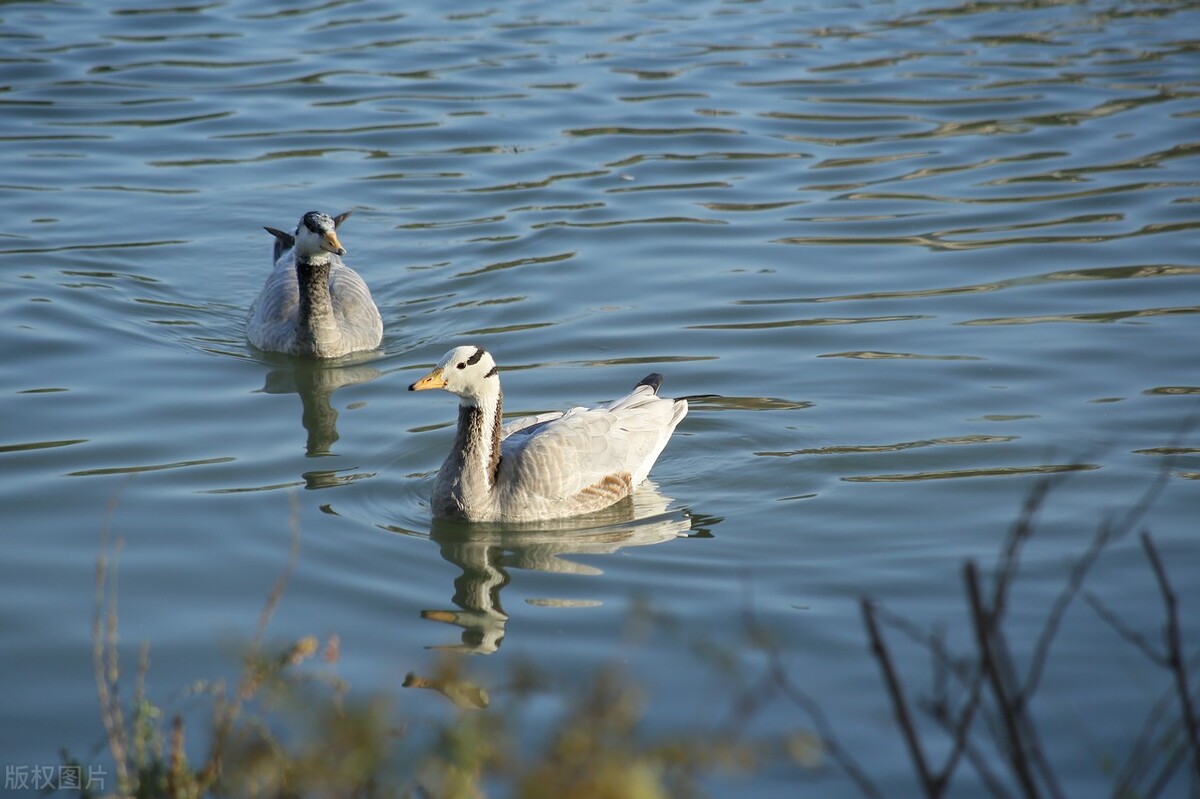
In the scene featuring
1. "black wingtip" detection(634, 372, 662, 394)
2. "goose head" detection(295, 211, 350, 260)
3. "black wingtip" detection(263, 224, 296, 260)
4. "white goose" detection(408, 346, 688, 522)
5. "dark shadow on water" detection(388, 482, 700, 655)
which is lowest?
"dark shadow on water" detection(388, 482, 700, 655)

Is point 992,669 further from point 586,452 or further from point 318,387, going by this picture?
point 318,387

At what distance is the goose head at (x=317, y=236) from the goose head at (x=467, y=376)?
341cm

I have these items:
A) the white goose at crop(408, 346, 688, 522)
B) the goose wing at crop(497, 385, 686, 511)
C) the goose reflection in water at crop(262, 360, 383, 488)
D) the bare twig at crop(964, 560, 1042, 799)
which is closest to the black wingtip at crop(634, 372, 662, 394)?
the goose wing at crop(497, 385, 686, 511)

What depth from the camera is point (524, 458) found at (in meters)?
8.91

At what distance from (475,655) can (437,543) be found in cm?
164

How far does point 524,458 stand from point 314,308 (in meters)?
3.84

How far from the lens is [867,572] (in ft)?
25.7

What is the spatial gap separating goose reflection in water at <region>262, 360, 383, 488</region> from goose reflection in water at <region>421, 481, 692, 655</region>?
134cm

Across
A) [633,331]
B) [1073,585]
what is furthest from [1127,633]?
[633,331]

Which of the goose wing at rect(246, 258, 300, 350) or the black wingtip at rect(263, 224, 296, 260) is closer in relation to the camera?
the goose wing at rect(246, 258, 300, 350)

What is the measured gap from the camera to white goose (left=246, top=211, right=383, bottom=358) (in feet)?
39.4

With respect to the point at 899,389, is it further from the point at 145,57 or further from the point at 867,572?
the point at 145,57

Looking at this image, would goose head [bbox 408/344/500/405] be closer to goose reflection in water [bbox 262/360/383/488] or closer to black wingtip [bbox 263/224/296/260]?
goose reflection in water [bbox 262/360/383/488]

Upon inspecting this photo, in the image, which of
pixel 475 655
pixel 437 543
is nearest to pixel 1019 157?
pixel 437 543
